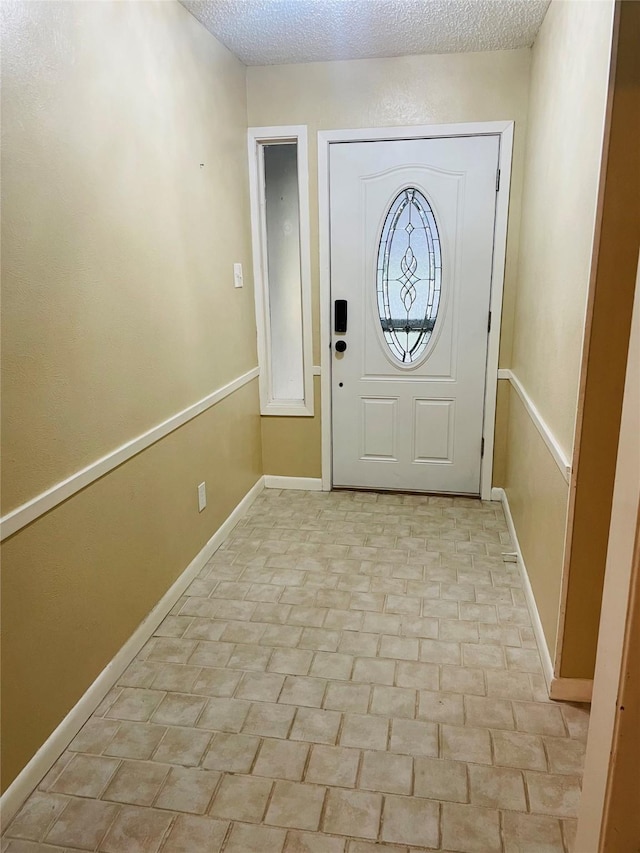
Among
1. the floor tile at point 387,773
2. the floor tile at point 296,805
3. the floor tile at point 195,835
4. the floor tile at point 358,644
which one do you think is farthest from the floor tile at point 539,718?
the floor tile at point 195,835

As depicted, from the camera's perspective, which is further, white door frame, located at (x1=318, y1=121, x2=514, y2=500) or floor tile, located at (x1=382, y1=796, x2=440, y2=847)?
white door frame, located at (x1=318, y1=121, x2=514, y2=500)

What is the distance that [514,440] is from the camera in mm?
3186

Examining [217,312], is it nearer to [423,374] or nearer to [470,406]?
[423,374]

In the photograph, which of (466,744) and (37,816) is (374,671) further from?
(37,816)

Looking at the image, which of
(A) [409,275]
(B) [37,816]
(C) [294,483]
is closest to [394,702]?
(B) [37,816]

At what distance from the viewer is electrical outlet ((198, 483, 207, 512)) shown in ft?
9.14

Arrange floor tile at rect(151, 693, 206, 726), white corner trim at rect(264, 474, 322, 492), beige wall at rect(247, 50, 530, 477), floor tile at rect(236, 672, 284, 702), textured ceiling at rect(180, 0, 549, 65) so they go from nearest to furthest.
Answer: floor tile at rect(151, 693, 206, 726) → floor tile at rect(236, 672, 284, 702) → textured ceiling at rect(180, 0, 549, 65) → beige wall at rect(247, 50, 530, 477) → white corner trim at rect(264, 474, 322, 492)

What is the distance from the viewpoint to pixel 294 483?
382 centimetres

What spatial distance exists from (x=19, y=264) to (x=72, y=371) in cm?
35

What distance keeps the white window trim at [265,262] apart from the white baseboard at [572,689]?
2.15 m

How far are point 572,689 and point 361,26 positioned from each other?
2.88 m

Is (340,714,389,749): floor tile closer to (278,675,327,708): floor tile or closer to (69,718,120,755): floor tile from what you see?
(278,675,327,708): floor tile

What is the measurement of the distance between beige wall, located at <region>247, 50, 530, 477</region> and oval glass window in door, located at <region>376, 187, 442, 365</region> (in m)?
0.40

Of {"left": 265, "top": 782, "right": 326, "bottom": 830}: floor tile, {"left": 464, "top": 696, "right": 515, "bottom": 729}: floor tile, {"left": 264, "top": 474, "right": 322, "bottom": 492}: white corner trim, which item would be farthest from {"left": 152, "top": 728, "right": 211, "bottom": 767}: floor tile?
{"left": 264, "top": 474, "right": 322, "bottom": 492}: white corner trim
